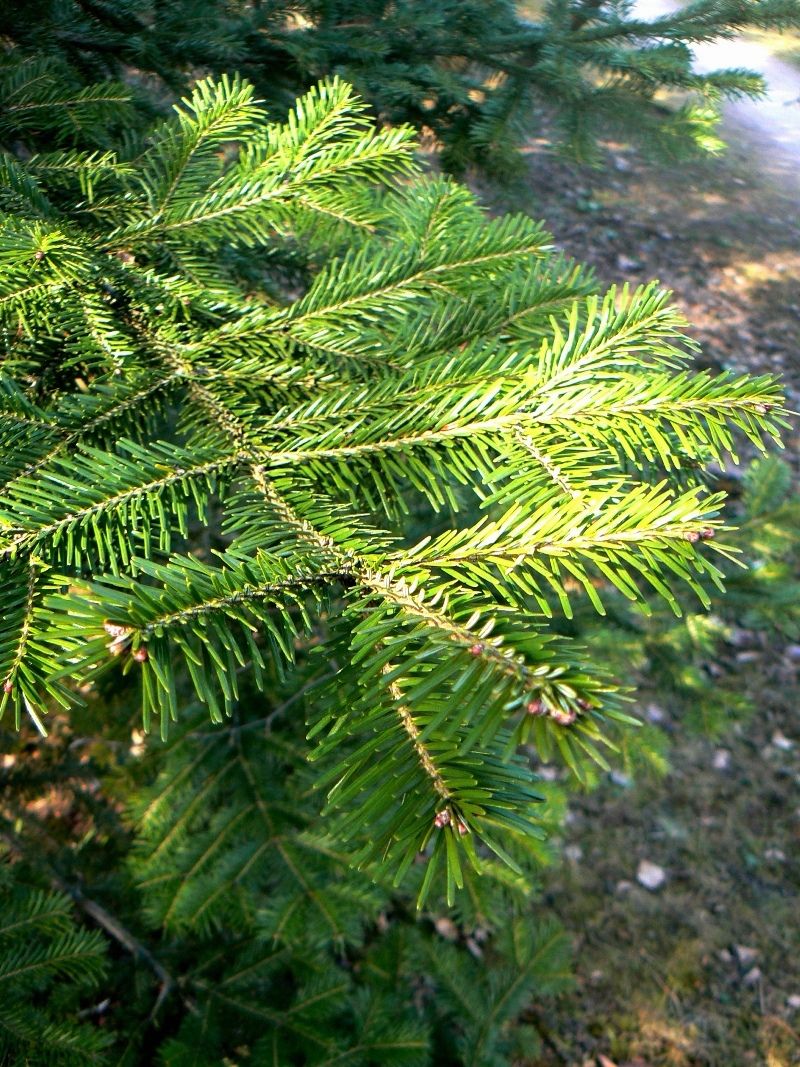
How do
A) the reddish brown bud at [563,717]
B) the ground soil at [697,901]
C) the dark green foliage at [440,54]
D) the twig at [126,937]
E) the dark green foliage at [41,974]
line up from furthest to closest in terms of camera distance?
the ground soil at [697,901], the dark green foliage at [440,54], the twig at [126,937], the dark green foliage at [41,974], the reddish brown bud at [563,717]

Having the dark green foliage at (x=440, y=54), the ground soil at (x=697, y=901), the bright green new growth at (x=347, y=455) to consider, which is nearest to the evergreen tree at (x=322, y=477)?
the bright green new growth at (x=347, y=455)

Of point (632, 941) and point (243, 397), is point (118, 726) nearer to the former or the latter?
point (243, 397)

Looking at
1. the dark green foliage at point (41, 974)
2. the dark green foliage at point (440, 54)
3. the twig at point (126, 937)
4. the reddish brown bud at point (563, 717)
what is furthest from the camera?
the dark green foliage at point (440, 54)

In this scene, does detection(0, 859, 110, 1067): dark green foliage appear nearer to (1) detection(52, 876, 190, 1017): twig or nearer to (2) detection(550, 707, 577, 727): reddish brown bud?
(1) detection(52, 876, 190, 1017): twig

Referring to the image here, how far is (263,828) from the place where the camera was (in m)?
1.59

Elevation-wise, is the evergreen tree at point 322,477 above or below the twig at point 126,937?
above

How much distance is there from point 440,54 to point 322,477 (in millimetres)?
2131

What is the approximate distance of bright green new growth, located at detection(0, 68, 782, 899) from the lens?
510 millimetres

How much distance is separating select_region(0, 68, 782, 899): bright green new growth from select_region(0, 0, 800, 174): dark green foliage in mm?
881

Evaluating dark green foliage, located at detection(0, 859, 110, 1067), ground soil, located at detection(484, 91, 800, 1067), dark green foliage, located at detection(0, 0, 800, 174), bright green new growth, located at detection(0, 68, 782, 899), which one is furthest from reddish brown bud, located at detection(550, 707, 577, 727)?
ground soil, located at detection(484, 91, 800, 1067)

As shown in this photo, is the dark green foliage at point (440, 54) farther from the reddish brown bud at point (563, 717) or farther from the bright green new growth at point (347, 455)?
the reddish brown bud at point (563, 717)

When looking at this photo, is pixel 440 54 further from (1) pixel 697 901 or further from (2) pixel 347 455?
(1) pixel 697 901

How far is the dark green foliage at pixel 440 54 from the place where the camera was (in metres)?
1.76

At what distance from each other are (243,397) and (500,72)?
2.27m
